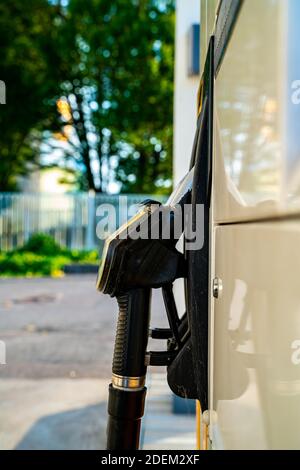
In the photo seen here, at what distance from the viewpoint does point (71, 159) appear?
18156mm

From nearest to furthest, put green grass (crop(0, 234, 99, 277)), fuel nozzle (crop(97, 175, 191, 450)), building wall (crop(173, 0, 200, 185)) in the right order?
fuel nozzle (crop(97, 175, 191, 450)) < building wall (crop(173, 0, 200, 185)) < green grass (crop(0, 234, 99, 277))

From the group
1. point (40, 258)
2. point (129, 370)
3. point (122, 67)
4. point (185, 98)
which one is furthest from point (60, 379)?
point (122, 67)

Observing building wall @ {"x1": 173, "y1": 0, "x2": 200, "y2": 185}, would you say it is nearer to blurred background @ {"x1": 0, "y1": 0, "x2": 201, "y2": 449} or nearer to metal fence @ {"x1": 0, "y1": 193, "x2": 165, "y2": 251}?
blurred background @ {"x1": 0, "y1": 0, "x2": 201, "y2": 449}

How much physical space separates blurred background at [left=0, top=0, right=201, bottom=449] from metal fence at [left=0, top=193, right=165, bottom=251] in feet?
0.09

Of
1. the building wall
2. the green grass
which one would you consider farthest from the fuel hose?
the green grass

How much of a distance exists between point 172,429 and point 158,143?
48.2 feet

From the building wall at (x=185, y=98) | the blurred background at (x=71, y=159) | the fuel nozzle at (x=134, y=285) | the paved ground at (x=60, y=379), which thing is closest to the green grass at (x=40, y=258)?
the blurred background at (x=71, y=159)

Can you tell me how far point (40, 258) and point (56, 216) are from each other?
264 cm

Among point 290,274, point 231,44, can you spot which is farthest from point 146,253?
point 290,274

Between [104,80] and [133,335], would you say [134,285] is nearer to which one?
[133,335]

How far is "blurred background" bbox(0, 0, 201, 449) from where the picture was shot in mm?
4668

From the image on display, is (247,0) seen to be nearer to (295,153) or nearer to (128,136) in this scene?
(295,153)

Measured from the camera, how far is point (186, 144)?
10.7 feet

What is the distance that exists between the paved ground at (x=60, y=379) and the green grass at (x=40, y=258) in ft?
12.5
